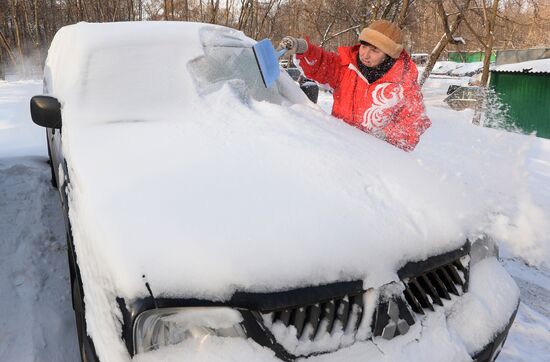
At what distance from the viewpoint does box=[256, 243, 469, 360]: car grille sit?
125cm

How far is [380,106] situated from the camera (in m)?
2.92

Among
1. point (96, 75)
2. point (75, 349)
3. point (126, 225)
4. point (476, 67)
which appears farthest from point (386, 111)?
point (476, 67)

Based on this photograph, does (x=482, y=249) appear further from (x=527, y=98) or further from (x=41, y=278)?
(x=527, y=98)

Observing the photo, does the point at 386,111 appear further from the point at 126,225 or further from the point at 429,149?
the point at 429,149

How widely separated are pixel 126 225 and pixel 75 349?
3.39ft

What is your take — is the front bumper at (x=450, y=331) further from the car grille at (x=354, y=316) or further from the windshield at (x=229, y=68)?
the windshield at (x=229, y=68)

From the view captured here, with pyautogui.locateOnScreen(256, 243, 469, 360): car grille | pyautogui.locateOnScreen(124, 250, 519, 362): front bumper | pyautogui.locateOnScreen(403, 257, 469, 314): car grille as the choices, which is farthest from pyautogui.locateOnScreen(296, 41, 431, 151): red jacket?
pyautogui.locateOnScreen(256, 243, 469, 360): car grille

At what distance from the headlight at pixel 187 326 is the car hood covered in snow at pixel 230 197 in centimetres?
5

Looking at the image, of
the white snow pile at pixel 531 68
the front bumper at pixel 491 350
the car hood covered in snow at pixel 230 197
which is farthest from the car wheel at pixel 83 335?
the white snow pile at pixel 531 68

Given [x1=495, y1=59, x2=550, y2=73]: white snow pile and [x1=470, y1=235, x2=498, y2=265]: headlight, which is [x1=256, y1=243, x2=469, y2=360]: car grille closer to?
[x1=470, y1=235, x2=498, y2=265]: headlight

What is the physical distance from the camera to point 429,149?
6117mm

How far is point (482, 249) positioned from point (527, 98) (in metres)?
9.76

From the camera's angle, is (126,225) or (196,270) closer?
(196,270)

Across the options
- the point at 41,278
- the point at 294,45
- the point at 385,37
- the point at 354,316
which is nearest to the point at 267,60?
the point at 294,45
